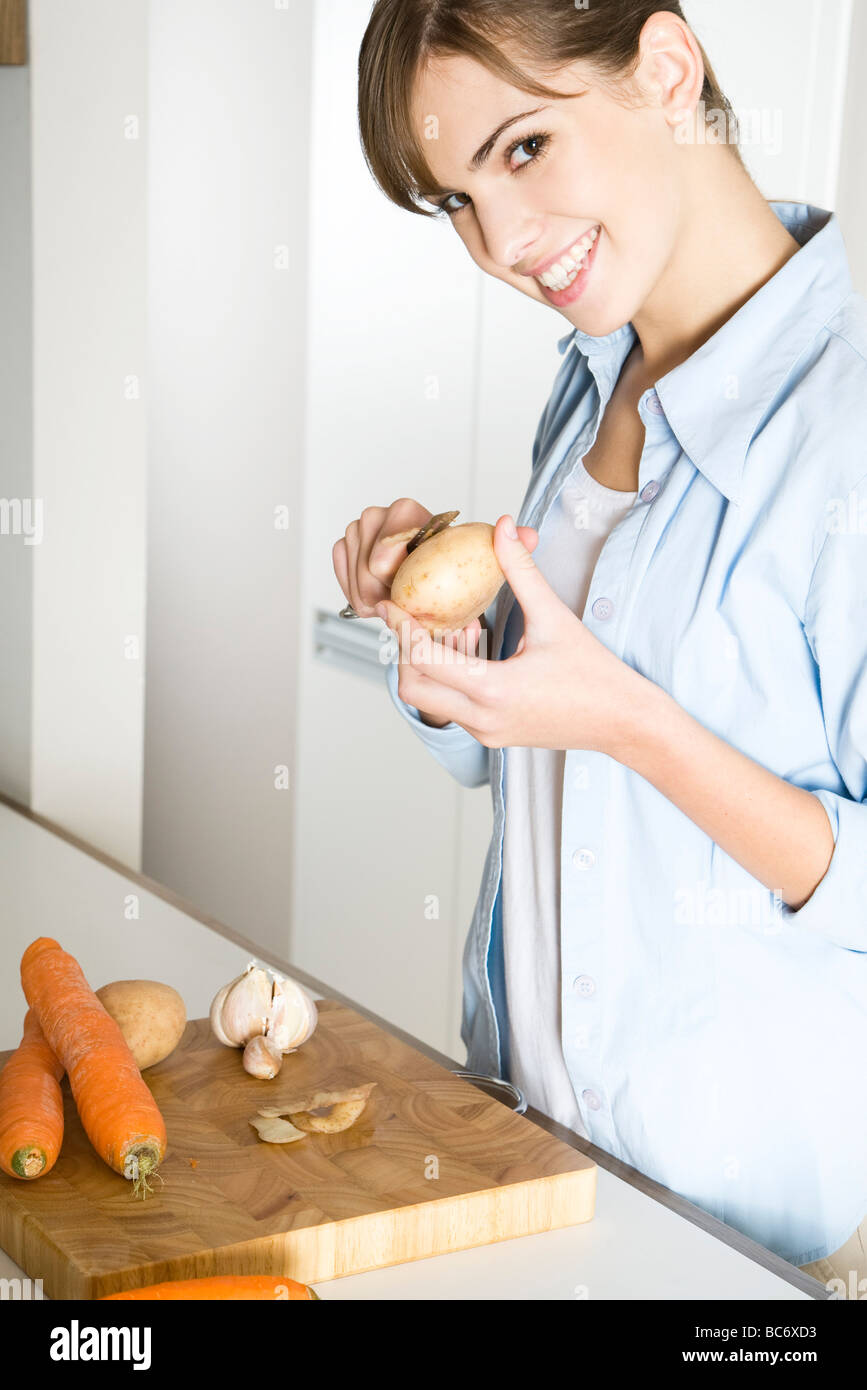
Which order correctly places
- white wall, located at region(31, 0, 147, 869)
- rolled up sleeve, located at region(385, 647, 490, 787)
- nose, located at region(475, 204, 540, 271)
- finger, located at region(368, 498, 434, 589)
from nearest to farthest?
1. nose, located at region(475, 204, 540, 271)
2. finger, located at region(368, 498, 434, 589)
3. rolled up sleeve, located at region(385, 647, 490, 787)
4. white wall, located at region(31, 0, 147, 869)

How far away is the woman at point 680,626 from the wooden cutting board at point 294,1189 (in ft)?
0.46

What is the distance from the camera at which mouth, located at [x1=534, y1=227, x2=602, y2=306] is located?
0.93m

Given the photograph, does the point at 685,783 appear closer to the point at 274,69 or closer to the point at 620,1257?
the point at 620,1257

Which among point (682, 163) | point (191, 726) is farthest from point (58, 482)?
point (191, 726)

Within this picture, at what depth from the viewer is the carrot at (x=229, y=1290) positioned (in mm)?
716

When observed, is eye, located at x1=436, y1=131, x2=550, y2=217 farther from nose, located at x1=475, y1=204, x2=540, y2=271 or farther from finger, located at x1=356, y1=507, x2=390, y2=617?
finger, located at x1=356, y1=507, x2=390, y2=617

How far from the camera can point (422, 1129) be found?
35.8 inches

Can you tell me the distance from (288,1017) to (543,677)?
1.00 ft

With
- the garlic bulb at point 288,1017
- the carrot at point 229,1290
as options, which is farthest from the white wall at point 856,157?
the carrot at point 229,1290

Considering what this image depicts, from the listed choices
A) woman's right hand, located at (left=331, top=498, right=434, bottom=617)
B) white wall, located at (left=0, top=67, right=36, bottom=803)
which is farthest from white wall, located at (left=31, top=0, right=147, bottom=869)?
woman's right hand, located at (left=331, top=498, right=434, bottom=617)

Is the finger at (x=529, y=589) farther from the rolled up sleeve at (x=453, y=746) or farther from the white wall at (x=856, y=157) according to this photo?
the white wall at (x=856, y=157)

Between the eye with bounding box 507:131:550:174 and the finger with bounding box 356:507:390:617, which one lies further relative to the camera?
the finger with bounding box 356:507:390:617

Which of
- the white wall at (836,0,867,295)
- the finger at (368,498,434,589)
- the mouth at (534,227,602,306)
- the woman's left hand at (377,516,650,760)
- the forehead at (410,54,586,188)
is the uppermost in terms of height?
the white wall at (836,0,867,295)

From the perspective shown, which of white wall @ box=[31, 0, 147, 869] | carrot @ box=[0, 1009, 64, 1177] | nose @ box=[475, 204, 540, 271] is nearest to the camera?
carrot @ box=[0, 1009, 64, 1177]
